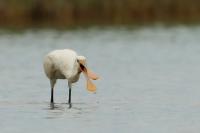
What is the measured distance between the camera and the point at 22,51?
3095 centimetres

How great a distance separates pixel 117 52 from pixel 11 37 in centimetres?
756

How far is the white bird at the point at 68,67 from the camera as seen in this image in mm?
16000

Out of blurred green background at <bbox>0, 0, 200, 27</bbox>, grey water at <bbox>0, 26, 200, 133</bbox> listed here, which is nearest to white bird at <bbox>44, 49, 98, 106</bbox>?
grey water at <bbox>0, 26, 200, 133</bbox>

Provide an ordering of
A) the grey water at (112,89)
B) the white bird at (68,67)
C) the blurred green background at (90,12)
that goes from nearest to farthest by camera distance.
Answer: the grey water at (112,89), the white bird at (68,67), the blurred green background at (90,12)

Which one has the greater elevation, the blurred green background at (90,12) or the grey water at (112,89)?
the blurred green background at (90,12)

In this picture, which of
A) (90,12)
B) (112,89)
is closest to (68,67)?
(112,89)

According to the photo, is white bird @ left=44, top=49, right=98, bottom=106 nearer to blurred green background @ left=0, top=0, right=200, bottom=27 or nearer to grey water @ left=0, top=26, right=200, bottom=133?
grey water @ left=0, top=26, right=200, bottom=133

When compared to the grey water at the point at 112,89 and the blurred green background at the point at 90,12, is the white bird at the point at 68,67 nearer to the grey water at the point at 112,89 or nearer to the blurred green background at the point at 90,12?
the grey water at the point at 112,89

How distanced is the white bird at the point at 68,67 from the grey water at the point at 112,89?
49cm

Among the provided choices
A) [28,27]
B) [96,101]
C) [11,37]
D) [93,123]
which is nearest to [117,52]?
[11,37]

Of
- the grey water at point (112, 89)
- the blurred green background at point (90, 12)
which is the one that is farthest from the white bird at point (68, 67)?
the blurred green background at point (90, 12)

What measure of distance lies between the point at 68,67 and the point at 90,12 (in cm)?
2405

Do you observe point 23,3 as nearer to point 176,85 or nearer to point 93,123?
point 176,85

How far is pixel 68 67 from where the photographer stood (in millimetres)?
16156
